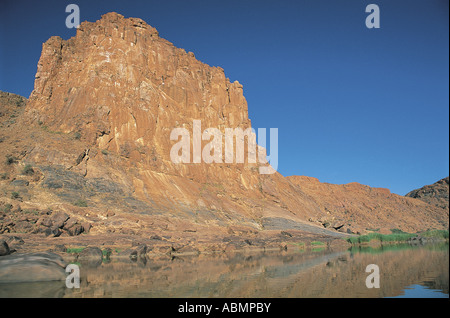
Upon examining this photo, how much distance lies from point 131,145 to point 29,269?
3759cm

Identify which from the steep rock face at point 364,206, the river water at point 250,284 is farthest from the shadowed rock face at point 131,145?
the river water at point 250,284

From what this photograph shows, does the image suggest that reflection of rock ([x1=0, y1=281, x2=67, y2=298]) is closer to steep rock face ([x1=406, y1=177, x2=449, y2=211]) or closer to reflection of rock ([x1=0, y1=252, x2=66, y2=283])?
reflection of rock ([x1=0, y1=252, x2=66, y2=283])

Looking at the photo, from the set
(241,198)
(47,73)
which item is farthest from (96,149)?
(241,198)

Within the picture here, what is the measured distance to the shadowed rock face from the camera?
1545 inches

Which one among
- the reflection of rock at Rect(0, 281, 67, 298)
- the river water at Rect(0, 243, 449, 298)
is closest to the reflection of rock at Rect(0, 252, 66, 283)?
the reflection of rock at Rect(0, 281, 67, 298)

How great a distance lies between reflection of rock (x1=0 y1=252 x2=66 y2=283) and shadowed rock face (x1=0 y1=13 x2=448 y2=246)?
671 inches

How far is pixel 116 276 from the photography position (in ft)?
55.3

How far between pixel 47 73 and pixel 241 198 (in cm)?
3557

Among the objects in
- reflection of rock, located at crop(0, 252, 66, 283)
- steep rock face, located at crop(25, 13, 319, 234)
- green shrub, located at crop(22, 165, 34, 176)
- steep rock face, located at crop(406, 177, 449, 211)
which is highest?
steep rock face, located at crop(25, 13, 319, 234)

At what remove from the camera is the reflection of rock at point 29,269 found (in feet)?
48.0

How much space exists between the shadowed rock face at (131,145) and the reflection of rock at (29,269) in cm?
1705

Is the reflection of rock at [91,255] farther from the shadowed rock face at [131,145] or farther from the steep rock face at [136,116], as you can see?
the steep rock face at [136,116]

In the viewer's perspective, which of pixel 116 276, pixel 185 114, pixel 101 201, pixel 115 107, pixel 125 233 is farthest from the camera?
pixel 185 114
